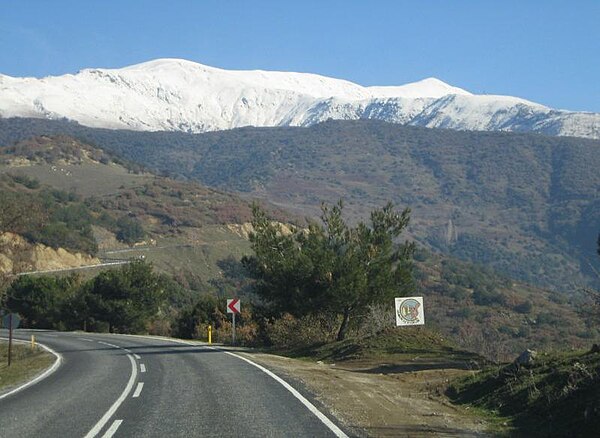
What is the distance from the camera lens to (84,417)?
1264cm

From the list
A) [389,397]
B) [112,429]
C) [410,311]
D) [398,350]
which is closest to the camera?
[112,429]

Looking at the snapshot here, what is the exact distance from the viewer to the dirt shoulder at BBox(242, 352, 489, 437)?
11250mm

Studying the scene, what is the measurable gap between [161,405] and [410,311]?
45.1ft

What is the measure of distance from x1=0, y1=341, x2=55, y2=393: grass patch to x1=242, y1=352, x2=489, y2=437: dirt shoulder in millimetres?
6500

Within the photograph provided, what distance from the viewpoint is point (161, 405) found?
13.7 metres

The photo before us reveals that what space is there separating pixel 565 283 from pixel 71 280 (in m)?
139

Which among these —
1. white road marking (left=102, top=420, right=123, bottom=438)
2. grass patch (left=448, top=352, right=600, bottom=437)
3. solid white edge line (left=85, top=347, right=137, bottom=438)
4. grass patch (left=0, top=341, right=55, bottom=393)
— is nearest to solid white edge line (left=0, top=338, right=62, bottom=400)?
grass patch (left=0, top=341, right=55, bottom=393)

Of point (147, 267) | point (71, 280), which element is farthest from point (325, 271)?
point (71, 280)

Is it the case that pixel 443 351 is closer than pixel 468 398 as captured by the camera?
No

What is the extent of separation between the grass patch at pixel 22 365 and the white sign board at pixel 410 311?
440 inches

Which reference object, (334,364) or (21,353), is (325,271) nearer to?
(334,364)

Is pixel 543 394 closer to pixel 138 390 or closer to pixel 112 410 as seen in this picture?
pixel 112 410

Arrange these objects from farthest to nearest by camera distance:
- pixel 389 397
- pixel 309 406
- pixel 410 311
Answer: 1. pixel 410 311
2. pixel 389 397
3. pixel 309 406

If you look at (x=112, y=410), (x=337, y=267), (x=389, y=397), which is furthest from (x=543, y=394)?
(x=337, y=267)
